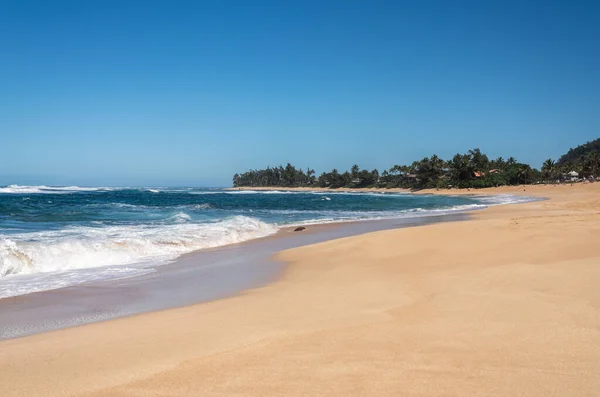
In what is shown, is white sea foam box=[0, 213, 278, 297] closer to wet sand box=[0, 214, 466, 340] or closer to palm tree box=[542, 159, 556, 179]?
wet sand box=[0, 214, 466, 340]

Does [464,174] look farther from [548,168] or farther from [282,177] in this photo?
[282,177]

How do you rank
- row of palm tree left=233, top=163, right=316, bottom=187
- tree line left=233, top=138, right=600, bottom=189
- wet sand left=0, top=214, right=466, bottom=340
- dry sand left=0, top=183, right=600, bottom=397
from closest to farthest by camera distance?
dry sand left=0, top=183, right=600, bottom=397 → wet sand left=0, top=214, right=466, bottom=340 → tree line left=233, top=138, right=600, bottom=189 → row of palm tree left=233, top=163, right=316, bottom=187

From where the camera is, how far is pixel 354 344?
3.92 metres

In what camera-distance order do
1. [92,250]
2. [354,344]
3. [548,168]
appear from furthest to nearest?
[548,168] → [92,250] → [354,344]

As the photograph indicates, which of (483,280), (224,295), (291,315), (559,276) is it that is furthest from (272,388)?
(559,276)

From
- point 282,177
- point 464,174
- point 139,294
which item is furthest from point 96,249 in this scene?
point 282,177

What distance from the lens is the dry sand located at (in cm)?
315

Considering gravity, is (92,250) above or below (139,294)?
above

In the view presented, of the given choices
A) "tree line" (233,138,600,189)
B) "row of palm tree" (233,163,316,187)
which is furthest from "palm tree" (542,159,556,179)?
"row of palm tree" (233,163,316,187)

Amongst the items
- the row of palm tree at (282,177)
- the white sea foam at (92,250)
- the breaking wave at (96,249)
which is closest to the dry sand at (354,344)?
the white sea foam at (92,250)

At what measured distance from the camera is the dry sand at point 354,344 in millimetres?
3152

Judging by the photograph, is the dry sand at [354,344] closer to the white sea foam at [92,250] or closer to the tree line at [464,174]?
the white sea foam at [92,250]

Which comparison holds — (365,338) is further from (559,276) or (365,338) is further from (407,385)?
(559,276)

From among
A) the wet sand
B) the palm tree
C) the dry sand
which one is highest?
the palm tree
